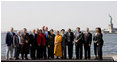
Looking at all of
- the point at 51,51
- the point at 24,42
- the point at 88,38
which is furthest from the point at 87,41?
the point at 24,42

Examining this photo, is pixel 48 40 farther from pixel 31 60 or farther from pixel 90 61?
pixel 90 61

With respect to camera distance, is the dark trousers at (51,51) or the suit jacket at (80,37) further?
the dark trousers at (51,51)

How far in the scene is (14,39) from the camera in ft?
42.3

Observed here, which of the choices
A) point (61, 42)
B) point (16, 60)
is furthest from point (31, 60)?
point (61, 42)

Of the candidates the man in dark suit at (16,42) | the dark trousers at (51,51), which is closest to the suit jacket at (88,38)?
the dark trousers at (51,51)

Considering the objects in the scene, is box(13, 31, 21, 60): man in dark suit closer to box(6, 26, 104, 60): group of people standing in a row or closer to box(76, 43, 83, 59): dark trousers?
box(6, 26, 104, 60): group of people standing in a row

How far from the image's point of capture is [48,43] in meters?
13.2

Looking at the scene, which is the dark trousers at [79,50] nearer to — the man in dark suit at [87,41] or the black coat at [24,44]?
the man in dark suit at [87,41]

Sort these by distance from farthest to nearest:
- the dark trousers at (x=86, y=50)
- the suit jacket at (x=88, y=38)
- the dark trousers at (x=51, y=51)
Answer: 1. the dark trousers at (x=51, y=51)
2. the dark trousers at (x=86, y=50)
3. the suit jacket at (x=88, y=38)

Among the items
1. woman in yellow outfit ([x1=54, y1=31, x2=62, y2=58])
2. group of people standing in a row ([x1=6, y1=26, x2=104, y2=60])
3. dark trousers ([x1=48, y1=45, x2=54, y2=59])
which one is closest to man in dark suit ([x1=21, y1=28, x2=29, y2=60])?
group of people standing in a row ([x1=6, y1=26, x2=104, y2=60])

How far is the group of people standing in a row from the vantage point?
42.2 ft

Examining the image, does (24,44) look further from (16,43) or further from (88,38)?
(88,38)

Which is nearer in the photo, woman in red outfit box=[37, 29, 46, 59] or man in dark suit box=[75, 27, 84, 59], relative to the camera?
man in dark suit box=[75, 27, 84, 59]

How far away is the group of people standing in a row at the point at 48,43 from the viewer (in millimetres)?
12859
